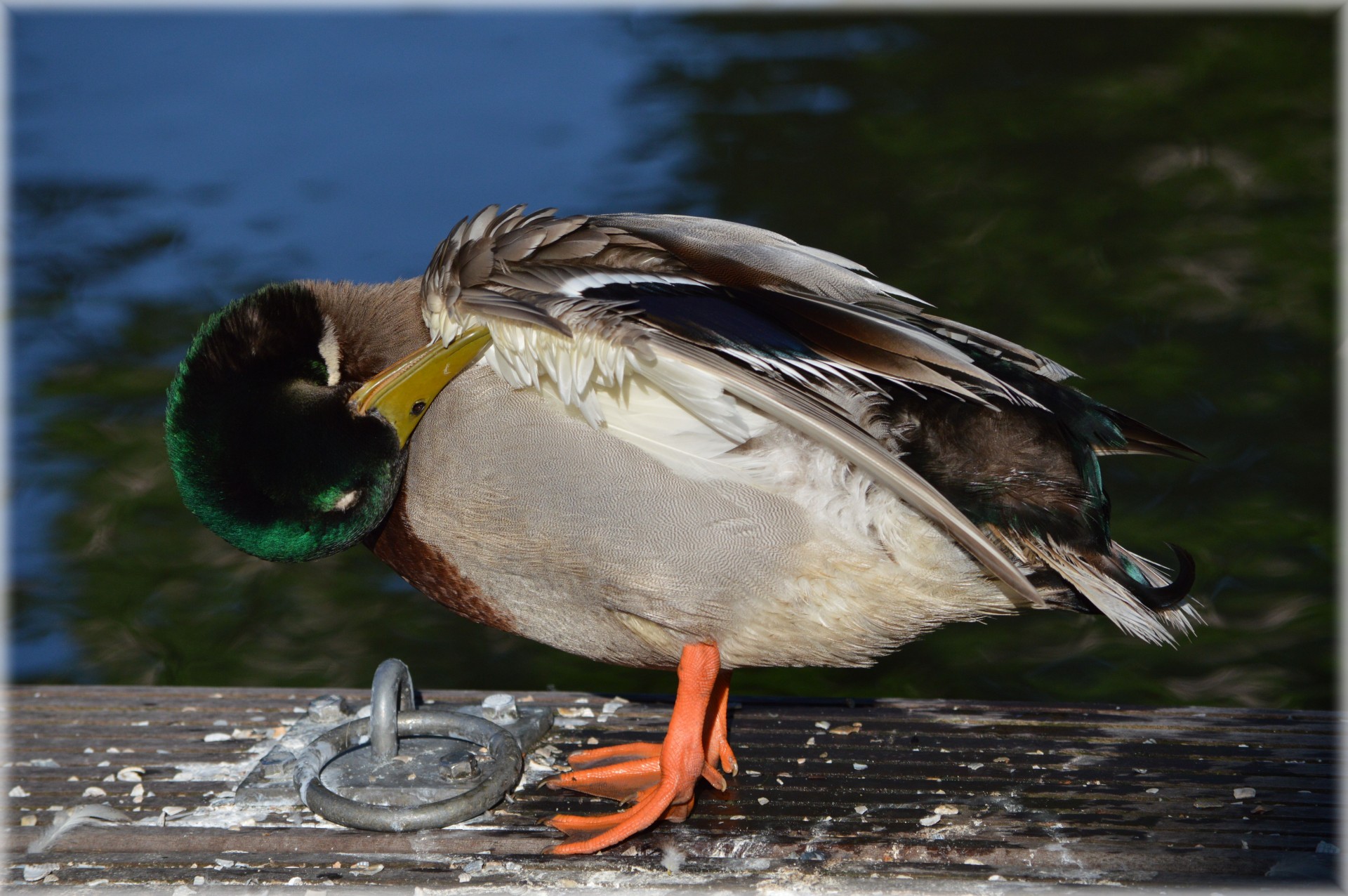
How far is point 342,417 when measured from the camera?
8.62 ft

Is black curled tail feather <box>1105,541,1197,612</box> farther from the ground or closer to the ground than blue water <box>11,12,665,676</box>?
closer to the ground

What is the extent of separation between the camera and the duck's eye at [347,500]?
263cm

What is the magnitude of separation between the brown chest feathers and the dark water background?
183 cm

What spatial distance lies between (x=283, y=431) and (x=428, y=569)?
428mm

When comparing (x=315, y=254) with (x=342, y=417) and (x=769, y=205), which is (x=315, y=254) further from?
(x=342, y=417)

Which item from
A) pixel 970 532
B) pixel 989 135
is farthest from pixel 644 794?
pixel 989 135

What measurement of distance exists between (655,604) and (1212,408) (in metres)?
4.07

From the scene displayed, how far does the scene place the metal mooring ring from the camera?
99.9 inches

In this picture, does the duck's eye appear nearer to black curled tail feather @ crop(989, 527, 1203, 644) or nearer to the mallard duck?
the mallard duck

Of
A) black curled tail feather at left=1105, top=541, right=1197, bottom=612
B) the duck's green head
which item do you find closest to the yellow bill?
the duck's green head

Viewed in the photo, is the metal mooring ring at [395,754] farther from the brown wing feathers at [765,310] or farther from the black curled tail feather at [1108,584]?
the black curled tail feather at [1108,584]

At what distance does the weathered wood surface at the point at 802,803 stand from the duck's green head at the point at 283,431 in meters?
0.59

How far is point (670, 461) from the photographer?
99.2 inches

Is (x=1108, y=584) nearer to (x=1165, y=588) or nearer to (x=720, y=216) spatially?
(x=1165, y=588)
